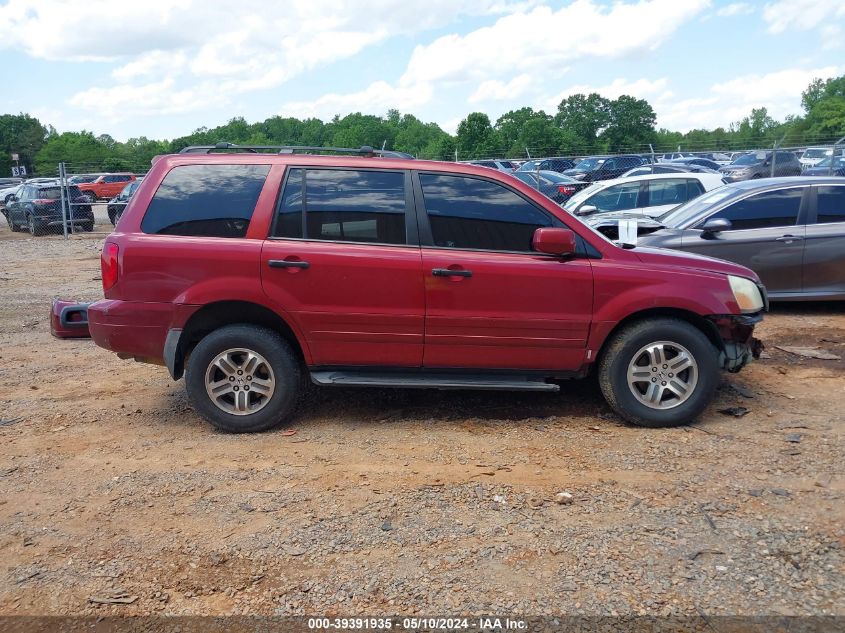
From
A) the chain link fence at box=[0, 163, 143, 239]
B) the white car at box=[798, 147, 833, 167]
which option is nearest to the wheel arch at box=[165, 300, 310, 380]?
the chain link fence at box=[0, 163, 143, 239]

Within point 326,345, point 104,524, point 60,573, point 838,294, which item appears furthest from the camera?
point 838,294

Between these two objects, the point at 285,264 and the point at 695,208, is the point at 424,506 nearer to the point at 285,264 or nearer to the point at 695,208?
the point at 285,264

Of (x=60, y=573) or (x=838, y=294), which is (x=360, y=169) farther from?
(x=838, y=294)

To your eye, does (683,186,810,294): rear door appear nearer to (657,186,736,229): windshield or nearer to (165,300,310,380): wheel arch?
(657,186,736,229): windshield

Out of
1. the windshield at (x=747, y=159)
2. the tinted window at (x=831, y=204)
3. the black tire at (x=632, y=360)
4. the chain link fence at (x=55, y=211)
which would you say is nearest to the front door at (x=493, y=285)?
the black tire at (x=632, y=360)

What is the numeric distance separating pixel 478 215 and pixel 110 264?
8.18ft

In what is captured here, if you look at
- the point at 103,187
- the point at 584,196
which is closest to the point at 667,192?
the point at 584,196

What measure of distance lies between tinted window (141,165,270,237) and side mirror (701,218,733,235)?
5.20 m

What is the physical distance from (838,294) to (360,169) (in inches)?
236

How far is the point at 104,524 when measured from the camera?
393 cm

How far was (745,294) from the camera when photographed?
Answer: 5.26 metres

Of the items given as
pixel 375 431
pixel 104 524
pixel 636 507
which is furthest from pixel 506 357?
pixel 104 524

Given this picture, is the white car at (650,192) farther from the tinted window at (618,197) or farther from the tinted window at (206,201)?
the tinted window at (206,201)

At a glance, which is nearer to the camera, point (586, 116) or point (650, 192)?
point (650, 192)
